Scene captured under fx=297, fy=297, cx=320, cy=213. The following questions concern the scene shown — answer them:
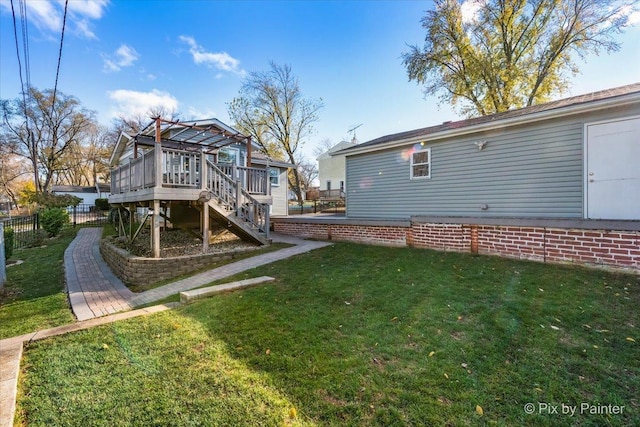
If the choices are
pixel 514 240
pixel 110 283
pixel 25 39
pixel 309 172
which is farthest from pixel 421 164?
pixel 309 172

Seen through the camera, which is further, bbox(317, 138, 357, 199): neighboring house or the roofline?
bbox(317, 138, 357, 199): neighboring house

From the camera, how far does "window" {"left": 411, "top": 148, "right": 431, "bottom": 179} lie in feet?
29.4

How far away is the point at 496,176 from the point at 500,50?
48.6ft

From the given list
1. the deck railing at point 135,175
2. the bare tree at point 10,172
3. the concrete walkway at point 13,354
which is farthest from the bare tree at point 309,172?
the concrete walkway at point 13,354

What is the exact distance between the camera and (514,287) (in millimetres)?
4469

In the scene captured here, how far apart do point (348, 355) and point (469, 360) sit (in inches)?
42.1

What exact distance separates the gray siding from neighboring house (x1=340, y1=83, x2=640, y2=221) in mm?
20

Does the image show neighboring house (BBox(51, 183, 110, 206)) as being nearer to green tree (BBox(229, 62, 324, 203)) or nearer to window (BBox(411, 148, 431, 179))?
green tree (BBox(229, 62, 324, 203))

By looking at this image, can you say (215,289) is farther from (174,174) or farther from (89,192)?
(89,192)

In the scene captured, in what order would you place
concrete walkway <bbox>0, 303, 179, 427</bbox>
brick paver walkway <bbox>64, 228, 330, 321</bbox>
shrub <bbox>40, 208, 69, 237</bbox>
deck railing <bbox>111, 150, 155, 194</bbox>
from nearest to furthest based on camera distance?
1. concrete walkway <bbox>0, 303, 179, 427</bbox>
2. brick paver walkway <bbox>64, 228, 330, 321</bbox>
3. deck railing <bbox>111, 150, 155, 194</bbox>
4. shrub <bbox>40, 208, 69, 237</bbox>

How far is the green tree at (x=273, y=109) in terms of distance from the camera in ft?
82.3

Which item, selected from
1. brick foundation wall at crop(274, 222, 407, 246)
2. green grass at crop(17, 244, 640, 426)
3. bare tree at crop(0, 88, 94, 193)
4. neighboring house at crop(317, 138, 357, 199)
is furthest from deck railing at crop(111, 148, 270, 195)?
bare tree at crop(0, 88, 94, 193)

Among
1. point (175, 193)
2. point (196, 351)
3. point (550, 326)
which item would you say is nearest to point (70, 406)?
point (196, 351)

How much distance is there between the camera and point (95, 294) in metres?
5.41
